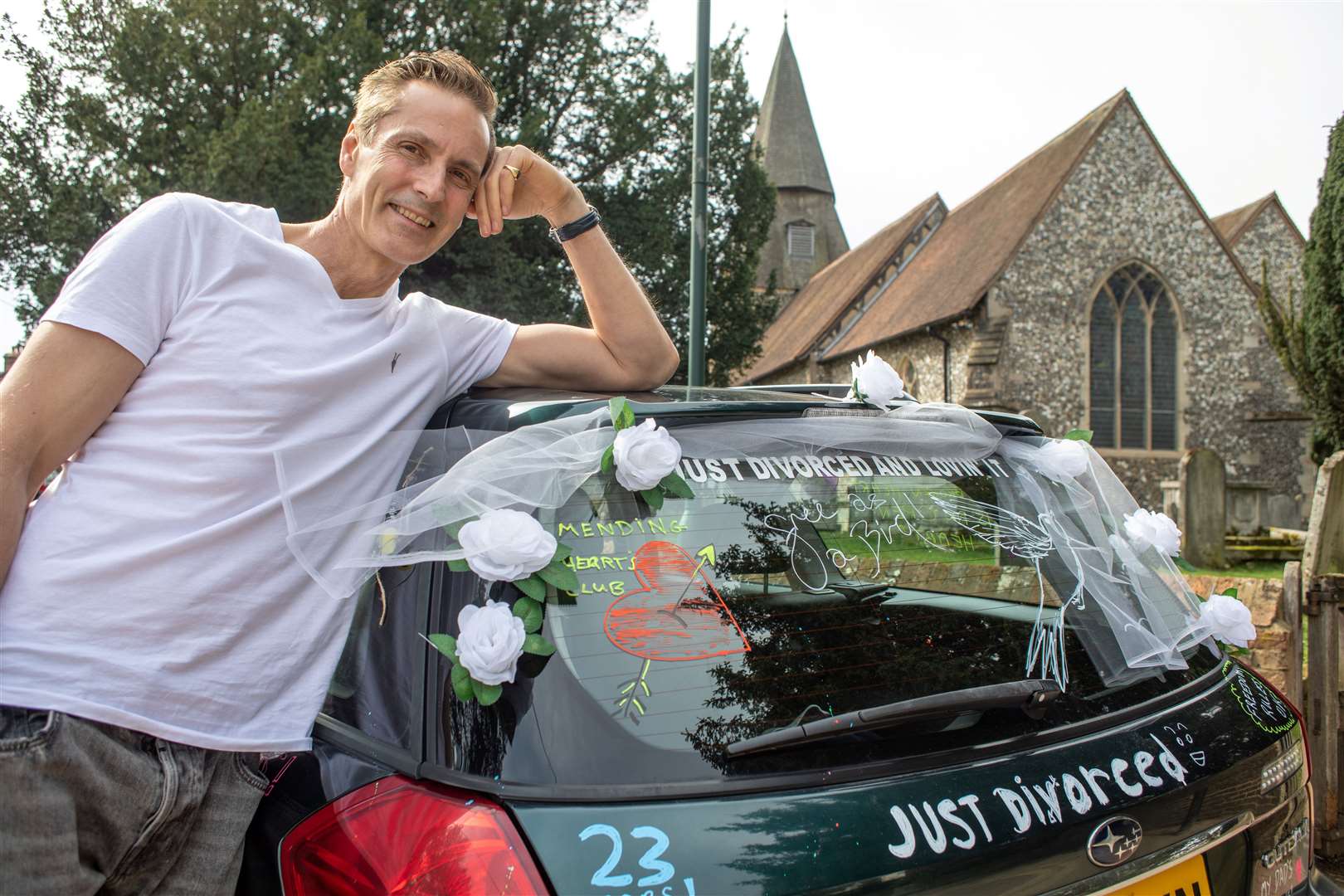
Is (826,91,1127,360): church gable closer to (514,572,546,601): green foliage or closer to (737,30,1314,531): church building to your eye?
(737,30,1314,531): church building

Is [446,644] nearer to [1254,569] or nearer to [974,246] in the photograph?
[1254,569]

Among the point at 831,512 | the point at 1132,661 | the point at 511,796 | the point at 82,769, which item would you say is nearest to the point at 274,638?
the point at 82,769

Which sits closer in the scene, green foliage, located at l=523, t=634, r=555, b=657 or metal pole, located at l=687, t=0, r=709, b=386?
green foliage, located at l=523, t=634, r=555, b=657

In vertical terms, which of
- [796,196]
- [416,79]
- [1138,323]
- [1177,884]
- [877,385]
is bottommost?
[1177,884]

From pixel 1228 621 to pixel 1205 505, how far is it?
1379cm

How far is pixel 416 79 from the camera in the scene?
2182mm

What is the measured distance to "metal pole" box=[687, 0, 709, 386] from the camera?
7.47 meters

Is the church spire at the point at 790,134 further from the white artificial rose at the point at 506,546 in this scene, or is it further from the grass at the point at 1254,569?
the white artificial rose at the point at 506,546

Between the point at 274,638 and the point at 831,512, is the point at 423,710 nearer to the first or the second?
the point at 274,638

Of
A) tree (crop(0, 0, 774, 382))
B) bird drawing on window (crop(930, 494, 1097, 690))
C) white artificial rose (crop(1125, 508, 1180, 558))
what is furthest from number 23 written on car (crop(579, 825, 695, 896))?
tree (crop(0, 0, 774, 382))

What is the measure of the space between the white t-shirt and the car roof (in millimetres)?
Answer: 233

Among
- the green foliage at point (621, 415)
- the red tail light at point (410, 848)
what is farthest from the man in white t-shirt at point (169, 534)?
the green foliage at point (621, 415)

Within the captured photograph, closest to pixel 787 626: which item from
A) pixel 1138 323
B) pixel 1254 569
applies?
pixel 1254 569

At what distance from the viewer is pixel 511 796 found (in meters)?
1.39
